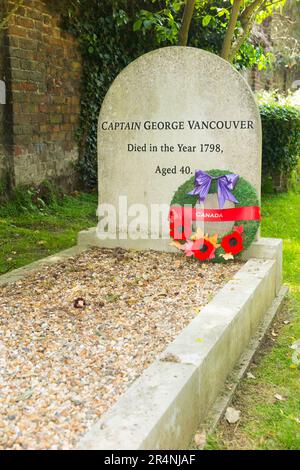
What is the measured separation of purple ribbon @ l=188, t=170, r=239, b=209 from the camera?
4703mm

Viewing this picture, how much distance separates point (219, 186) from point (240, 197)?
20 cm

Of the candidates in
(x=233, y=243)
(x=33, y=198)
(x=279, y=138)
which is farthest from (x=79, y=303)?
(x=279, y=138)

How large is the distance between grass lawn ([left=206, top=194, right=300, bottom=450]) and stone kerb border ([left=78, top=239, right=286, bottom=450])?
13cm

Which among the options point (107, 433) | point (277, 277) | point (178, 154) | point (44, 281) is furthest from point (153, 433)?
point (178, 154)

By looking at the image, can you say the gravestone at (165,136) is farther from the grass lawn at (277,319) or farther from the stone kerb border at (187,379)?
the stone kerb border at (187,379)

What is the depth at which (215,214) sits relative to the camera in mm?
4746

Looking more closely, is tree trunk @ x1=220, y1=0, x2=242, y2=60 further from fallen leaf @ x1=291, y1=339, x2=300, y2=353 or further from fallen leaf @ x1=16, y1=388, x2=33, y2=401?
fallen leaf @ x1=16, y1=388, x2=33, y2=401

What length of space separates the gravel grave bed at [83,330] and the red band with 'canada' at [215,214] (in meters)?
0.36

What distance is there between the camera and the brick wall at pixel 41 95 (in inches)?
282

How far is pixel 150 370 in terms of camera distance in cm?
256

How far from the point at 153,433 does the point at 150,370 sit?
1.64 feet

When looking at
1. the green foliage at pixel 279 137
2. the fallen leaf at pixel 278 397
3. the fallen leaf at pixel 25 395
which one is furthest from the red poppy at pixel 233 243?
the green foliage at pixel 279 137

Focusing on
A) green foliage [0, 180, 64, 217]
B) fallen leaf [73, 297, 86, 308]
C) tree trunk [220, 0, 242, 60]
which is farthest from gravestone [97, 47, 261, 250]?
green foliage [0, 180, 64, 217]
